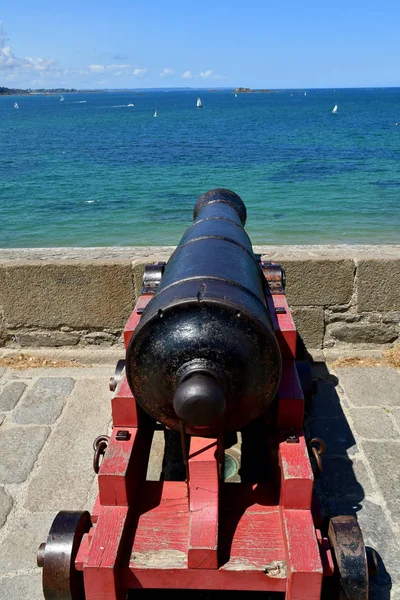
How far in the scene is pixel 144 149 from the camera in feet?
118

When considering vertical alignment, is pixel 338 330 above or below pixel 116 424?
below

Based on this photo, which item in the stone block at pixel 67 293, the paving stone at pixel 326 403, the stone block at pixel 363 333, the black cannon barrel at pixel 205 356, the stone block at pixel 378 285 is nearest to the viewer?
the black cannon barrel at pixel 205 356

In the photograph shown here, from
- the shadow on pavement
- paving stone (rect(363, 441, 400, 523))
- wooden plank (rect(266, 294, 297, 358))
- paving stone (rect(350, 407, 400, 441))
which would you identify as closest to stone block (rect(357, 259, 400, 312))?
the shadow on pavement

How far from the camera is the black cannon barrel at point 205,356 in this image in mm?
1938

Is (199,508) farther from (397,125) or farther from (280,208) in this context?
(397,125)

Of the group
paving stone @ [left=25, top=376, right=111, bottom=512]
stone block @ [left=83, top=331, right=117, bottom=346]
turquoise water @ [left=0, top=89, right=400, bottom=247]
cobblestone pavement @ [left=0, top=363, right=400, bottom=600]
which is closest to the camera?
cobblestone pavement @ [left=0, top=363, right=400, bottom=600]

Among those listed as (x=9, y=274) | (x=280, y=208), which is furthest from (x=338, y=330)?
(x=280, y=208)

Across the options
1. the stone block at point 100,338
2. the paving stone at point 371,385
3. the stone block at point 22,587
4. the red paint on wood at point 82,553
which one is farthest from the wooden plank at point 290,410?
the stone block at point 100,338

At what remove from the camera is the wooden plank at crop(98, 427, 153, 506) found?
7.41 ft

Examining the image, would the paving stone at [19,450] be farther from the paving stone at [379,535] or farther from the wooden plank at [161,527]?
the paving stone at [379,535]

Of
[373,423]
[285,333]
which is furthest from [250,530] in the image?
[373,423]

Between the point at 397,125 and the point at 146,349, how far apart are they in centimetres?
5602

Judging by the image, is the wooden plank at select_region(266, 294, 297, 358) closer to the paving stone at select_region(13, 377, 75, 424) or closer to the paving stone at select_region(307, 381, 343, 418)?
the paving stone at select_region(307, 381, 343, 418)

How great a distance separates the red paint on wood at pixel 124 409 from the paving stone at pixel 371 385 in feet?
5.81
